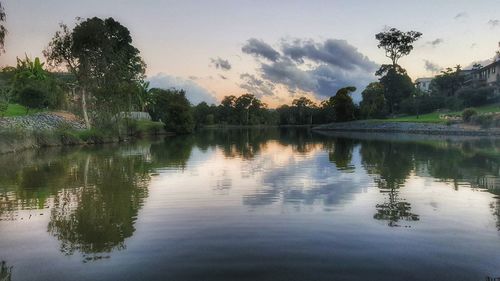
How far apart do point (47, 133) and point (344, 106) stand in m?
99.0

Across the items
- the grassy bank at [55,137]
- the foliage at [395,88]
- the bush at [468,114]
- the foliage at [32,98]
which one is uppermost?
the foliage at [395,88]

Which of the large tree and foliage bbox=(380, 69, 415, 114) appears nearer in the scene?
the large tree

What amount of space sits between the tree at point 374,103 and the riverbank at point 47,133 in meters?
67.4

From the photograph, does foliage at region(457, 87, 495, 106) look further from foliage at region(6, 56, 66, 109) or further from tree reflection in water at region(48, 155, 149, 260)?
tree reflection in water at region(48, 155, 149, 260)

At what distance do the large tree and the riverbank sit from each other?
3866mm

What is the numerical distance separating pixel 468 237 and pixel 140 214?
31.6 feet

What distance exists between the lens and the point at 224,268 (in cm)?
883

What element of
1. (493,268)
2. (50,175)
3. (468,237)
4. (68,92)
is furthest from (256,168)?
(68,92)

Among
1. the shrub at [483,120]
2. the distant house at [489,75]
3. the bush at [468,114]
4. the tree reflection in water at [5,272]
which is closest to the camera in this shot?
the tree reflection in water at [5,272]

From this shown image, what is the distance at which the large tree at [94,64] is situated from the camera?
62750mm

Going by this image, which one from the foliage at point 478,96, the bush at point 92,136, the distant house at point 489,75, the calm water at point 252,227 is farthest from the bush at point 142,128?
the distant house at point 489,75

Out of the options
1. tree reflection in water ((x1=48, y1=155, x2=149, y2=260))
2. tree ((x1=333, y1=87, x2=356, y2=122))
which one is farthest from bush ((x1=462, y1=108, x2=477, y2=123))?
tree reflection in water ((x1=48, y1=155, x2=149, y2=260))

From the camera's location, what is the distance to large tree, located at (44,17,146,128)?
206 ft

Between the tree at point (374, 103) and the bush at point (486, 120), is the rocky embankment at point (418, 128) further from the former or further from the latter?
the tree at point (374, 103)
